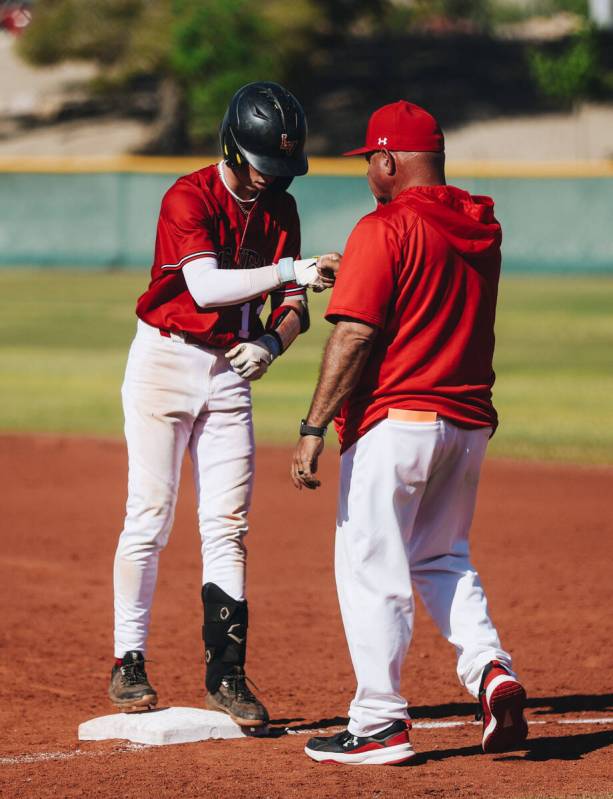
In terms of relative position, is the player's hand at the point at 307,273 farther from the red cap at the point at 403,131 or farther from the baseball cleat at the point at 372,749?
the baseball cleat at the point at 372,749

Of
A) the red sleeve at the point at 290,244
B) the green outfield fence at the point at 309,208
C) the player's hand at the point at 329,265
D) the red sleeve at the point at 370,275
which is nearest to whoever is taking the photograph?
the red sleeve at the point at 370,275

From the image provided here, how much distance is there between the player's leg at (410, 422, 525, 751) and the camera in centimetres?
416

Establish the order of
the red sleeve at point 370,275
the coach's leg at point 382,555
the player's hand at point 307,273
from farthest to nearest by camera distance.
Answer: the player's hand at point 307,273 → the coach's leg at point 382,555 → the red sleeve at point 370,275

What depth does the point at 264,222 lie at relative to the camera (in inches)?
187

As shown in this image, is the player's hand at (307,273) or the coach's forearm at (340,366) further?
the player's hand at (307,273)

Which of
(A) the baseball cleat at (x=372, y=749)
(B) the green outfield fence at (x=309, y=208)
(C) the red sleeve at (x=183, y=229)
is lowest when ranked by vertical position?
(A) the baseball cleat at (x=372, y=749)

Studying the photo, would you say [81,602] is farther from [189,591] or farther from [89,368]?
[89,368]

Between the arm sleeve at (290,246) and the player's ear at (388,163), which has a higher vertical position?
the player's ear at (388,163)

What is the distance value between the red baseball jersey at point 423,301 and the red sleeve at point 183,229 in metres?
0.63

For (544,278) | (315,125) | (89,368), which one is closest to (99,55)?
(315,125)

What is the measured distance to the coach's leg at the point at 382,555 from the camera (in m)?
4.06

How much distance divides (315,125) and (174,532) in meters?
36.2

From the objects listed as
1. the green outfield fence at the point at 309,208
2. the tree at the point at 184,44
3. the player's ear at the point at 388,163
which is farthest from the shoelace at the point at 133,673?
the tree at the point at 184,44

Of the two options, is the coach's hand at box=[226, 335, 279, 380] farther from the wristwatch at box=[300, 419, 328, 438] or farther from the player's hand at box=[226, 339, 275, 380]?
the wristwatch at box=[300, 419, 328, 438]
